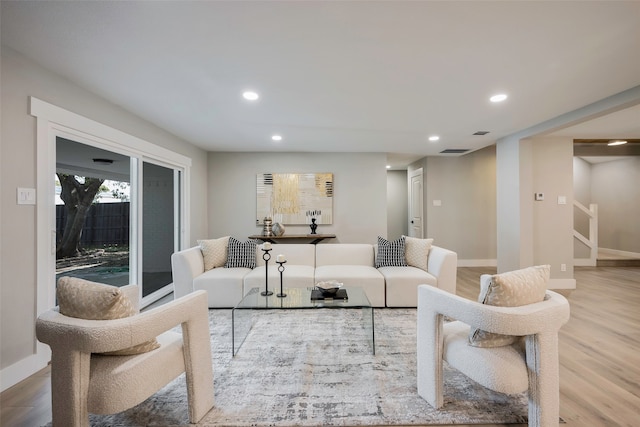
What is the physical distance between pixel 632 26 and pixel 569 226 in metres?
3.56

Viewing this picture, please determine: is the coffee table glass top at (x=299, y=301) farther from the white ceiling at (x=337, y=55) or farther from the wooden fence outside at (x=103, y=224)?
the white ceiling at (x=337, y=55)

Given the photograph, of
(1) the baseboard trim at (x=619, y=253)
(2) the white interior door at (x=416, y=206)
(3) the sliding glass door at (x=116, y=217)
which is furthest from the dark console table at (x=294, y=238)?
(1) the baseboard trim at (x=619, y=253)

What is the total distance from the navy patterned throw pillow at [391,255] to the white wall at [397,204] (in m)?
4.21

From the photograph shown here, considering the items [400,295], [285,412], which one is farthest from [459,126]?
[285,412]

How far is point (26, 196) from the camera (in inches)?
78.7

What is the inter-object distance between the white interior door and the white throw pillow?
2.73m

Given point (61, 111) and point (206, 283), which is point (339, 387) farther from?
point (61, 111)

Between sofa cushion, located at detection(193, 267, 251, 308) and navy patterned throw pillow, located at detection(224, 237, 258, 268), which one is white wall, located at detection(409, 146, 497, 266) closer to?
navy patterned throw pillow, located at detection(224, 237, 258, 268)

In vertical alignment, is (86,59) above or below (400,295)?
above

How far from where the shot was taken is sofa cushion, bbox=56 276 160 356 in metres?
1.25

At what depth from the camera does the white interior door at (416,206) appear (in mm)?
6402

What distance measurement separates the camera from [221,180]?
5348mm

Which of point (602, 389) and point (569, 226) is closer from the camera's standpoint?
point (602, 389)

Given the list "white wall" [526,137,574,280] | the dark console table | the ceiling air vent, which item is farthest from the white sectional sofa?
the ceiling air vent
